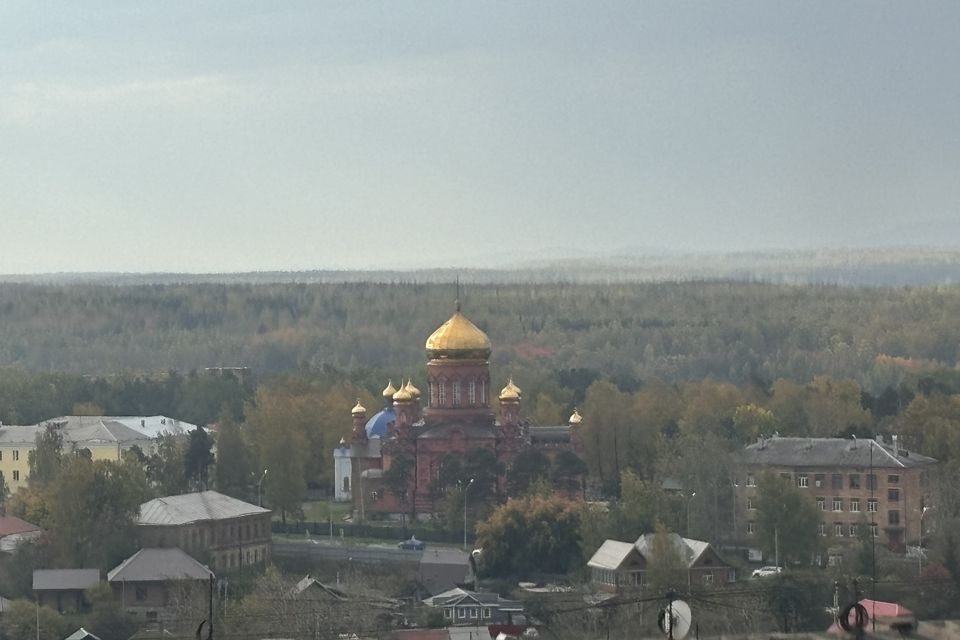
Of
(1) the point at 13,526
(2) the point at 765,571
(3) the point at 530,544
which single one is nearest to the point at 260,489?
(1) the point at 13,526

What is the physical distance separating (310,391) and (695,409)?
53.2 feet

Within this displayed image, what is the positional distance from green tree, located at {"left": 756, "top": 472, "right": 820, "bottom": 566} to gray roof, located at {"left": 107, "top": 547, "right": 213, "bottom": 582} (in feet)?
43.4

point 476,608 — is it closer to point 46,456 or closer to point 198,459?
point 198,459

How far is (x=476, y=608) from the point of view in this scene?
59.2 metres

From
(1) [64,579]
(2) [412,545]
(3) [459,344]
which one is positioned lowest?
(2) [412,545]

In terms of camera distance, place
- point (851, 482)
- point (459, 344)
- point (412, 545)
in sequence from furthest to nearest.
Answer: point (459, 344), point (851, 482), point (412, 545)

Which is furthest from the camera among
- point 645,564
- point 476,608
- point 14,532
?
point 14,532

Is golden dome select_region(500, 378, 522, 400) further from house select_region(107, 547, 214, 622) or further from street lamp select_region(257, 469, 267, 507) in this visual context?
house select_region(107, 547, 214, 622)

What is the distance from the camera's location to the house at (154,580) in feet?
202

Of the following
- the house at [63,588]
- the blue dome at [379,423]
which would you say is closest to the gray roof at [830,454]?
the blue dome at [379,423]

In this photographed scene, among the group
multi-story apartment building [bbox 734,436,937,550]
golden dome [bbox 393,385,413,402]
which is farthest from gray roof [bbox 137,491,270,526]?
Result: multi-story apartment building [bbox 734,436,937,550]

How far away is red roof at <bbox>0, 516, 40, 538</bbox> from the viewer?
69.2 m

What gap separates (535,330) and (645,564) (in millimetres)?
92843

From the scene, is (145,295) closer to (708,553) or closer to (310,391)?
(310,391)
